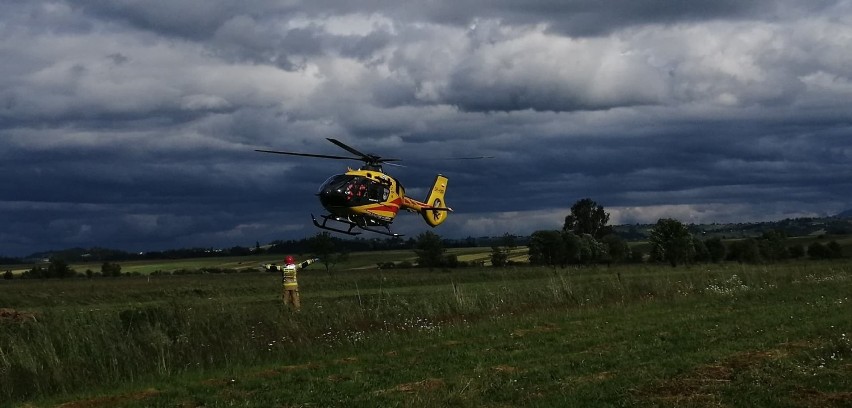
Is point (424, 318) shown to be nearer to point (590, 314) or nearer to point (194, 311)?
point (590, 314)

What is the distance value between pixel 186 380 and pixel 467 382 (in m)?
5.21

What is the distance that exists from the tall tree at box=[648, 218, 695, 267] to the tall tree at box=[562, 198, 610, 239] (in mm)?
65415

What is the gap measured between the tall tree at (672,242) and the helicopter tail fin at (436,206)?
43.4 m

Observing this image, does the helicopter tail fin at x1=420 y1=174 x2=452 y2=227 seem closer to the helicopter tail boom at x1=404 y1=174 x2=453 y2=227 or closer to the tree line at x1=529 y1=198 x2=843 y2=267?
the helicopter tail boom at x1=404 y1=174 x2=453 y2=227

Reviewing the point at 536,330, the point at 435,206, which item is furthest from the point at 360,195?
the point at 536,330

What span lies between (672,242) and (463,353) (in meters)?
71.3

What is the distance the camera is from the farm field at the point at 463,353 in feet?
35.6

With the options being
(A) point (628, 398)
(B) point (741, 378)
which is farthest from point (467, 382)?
(B) point (741, 378)

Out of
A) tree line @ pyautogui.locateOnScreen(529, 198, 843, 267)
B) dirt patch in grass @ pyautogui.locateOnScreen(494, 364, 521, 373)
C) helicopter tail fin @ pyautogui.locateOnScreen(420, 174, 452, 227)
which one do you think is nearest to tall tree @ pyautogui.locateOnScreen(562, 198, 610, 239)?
tree line @ pyautogui.locateOnScreen(529, 198, 843, 267)

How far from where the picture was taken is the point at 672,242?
8181 centimetres

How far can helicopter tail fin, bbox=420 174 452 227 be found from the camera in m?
41.6

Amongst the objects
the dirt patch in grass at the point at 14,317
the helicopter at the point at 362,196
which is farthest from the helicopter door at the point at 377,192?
the dirt patch in grass at the point at 14,317

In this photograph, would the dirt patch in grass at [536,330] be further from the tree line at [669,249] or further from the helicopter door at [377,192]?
the tree line at [669,249]

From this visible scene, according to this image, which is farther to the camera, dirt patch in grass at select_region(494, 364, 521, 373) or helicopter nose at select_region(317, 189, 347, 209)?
helicopter nose at select_region(317, 189, 347, 209)
